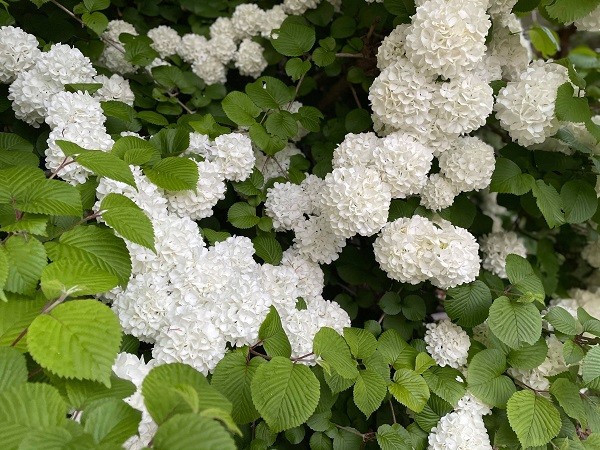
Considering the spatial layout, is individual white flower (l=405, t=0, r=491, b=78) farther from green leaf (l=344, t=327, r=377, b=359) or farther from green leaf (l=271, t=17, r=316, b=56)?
green leaf (l=344, t=327, r=377, b=359)

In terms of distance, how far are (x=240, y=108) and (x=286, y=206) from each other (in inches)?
11.6


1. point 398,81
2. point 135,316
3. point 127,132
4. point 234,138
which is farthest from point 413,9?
point 135,316

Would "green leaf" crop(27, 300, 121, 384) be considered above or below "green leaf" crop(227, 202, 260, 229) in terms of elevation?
above

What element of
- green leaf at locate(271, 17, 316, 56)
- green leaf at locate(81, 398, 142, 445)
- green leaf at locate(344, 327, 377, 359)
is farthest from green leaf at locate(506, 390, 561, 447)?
green leaf at locate(271, 17, 316, 56)

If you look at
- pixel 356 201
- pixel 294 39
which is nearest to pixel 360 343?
pixel 356 201

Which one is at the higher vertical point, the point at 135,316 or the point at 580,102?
the point at 580,102

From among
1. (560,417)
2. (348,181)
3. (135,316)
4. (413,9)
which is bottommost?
(560,417)

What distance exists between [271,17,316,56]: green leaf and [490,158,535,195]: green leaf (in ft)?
2.13

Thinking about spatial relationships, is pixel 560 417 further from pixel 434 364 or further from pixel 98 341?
pixel 98 341

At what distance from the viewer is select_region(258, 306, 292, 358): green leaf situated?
3.46ft

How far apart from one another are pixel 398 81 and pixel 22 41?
96cm

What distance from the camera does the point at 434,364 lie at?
1.30 m

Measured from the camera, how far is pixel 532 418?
3.93ft

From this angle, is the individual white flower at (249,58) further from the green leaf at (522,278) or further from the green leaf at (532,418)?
the green leaf at (532,418)
